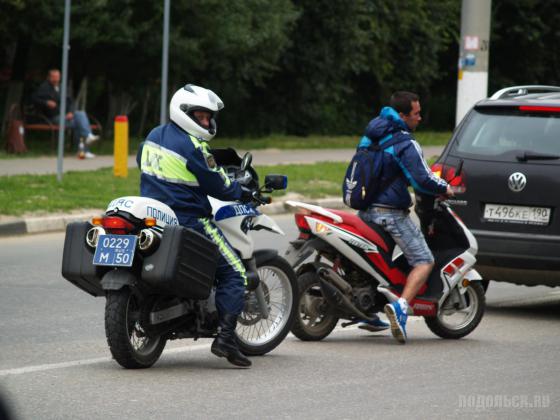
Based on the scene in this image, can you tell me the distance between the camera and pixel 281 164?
2391 cm

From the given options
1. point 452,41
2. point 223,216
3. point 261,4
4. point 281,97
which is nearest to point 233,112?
point 281,97

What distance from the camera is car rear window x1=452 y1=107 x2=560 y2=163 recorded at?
10.5m

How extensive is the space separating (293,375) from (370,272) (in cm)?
132

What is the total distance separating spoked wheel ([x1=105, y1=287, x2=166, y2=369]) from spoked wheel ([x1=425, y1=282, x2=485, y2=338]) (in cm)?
225

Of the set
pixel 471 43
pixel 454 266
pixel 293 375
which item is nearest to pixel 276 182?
pixel 293 375

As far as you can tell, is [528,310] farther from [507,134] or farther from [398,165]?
[398,165]

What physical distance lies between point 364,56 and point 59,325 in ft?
105

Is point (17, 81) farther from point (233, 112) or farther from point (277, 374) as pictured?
point (277, 374)

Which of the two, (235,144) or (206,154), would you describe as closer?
(206,154)

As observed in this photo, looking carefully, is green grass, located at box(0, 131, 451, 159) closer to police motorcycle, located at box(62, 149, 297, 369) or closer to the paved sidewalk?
the paved sidewalk

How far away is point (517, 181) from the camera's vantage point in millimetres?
10328

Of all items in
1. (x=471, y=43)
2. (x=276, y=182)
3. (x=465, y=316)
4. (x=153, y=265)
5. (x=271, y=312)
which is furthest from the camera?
(x=471, y=43)

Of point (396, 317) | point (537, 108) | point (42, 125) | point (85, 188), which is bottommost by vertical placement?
point (85, 188)
